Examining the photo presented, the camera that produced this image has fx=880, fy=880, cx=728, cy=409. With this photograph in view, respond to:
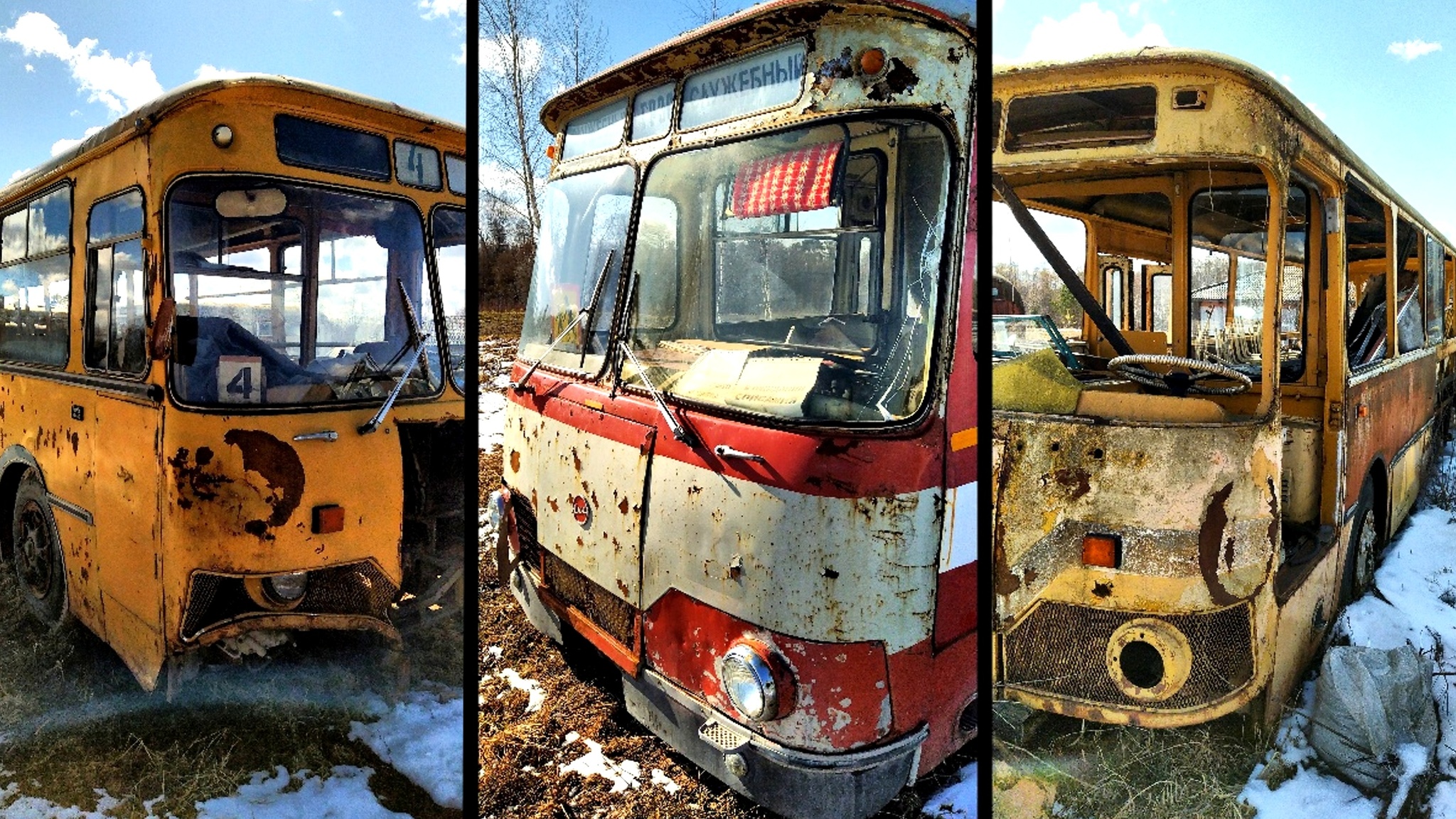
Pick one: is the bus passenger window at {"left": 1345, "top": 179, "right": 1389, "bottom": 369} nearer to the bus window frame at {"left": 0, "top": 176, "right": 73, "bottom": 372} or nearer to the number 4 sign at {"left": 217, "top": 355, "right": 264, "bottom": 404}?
the number 4 sign at {"left": 217, "top": 355, "right": 264, "bottom": 404}

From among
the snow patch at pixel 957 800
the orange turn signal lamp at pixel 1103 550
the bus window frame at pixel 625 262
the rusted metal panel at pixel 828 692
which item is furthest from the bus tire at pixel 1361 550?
the bus window frame at pixel 625 262

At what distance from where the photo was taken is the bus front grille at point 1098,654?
259 centimetres

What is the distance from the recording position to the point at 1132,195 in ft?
12.3

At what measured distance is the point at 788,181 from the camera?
1.96 metres

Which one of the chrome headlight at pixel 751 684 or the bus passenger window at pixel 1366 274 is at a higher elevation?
the bus passenger window at pixel 1366 274

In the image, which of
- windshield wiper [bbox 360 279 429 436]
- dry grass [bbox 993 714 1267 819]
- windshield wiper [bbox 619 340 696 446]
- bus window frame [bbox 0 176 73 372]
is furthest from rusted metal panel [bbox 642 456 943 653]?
bus window frame [bbox 0 176 73 372]

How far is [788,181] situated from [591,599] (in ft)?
4.14

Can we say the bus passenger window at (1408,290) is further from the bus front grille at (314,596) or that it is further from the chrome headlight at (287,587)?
the chrome headlight at (287,587)

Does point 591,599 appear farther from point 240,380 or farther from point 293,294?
point 293,294

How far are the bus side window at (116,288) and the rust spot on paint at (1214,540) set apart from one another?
3.34 metres

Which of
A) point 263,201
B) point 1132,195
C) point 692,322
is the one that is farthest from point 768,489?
point 1132,195

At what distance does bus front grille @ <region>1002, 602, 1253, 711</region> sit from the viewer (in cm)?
259

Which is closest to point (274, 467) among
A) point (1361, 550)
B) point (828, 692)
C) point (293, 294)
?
point (293, 294)

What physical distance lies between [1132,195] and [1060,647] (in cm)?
208
